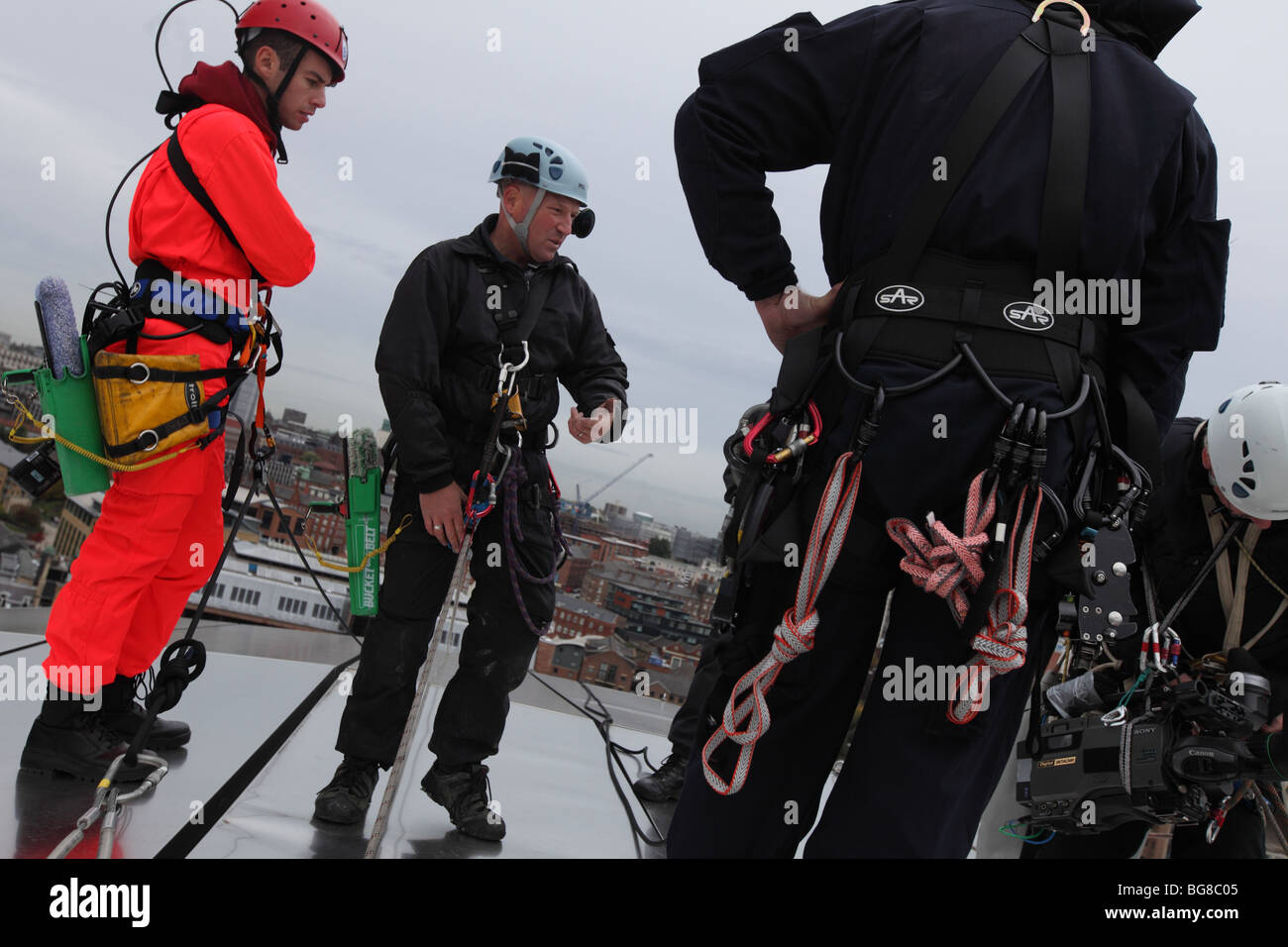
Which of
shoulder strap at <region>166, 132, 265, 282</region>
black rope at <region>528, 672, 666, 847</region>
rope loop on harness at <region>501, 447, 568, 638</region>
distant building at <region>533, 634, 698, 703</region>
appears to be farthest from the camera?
distant building at <region>533, 634, 698, 703</region>

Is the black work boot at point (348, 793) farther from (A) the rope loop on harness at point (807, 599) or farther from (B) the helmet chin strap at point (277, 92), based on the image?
(B) the helmet chin strap at point (277, 92)

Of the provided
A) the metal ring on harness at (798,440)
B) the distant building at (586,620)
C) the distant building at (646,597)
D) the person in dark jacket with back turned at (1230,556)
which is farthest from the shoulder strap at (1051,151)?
the distant building at (646,597)

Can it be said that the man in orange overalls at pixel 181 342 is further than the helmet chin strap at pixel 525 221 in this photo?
No

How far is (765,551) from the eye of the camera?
1.74 meters

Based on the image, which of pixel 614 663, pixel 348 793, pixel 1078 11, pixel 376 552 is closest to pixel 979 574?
pixel 1078 11

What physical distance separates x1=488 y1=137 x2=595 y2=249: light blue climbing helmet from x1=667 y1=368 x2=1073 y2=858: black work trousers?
1685 millimetres

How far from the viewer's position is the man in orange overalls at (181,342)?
2.64m

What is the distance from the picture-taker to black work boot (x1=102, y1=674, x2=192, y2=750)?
293cm

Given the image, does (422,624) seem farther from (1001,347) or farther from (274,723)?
(1001,347)

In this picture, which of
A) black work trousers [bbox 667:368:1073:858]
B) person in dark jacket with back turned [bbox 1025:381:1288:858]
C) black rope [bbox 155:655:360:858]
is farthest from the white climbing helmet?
black rope [bbox 155:655:360:858]

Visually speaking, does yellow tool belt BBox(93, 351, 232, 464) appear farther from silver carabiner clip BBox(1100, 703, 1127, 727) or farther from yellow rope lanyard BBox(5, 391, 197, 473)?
silver carabiner clip BBox(1100, 703, 1127, 727)

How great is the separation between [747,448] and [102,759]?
222cm

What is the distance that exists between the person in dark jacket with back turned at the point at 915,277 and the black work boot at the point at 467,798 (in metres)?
1.27

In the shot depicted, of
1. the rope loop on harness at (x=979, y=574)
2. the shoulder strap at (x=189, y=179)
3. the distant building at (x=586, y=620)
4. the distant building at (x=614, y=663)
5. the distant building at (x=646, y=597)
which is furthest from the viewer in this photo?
the distant building at (x=614, y=663)
